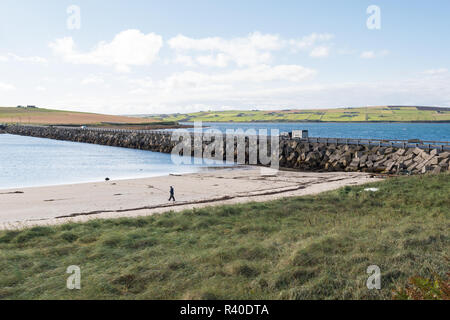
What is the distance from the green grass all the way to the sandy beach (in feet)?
19.9

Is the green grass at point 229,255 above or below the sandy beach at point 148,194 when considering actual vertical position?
above

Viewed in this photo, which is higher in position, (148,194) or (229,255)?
(229,255)

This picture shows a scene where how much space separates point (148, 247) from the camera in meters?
11.7

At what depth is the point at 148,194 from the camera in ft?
92.7

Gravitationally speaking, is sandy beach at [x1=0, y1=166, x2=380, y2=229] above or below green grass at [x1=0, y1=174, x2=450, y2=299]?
below

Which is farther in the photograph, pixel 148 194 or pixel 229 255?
pixel 148 194

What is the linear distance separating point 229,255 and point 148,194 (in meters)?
19.1

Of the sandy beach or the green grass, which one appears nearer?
the green grass

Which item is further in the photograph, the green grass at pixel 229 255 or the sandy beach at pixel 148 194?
the sandy beach at pixel 148 194

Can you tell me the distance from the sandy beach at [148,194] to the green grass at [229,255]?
6065mm

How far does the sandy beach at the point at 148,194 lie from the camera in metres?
21.5

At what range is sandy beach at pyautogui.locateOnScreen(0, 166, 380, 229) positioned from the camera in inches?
845
